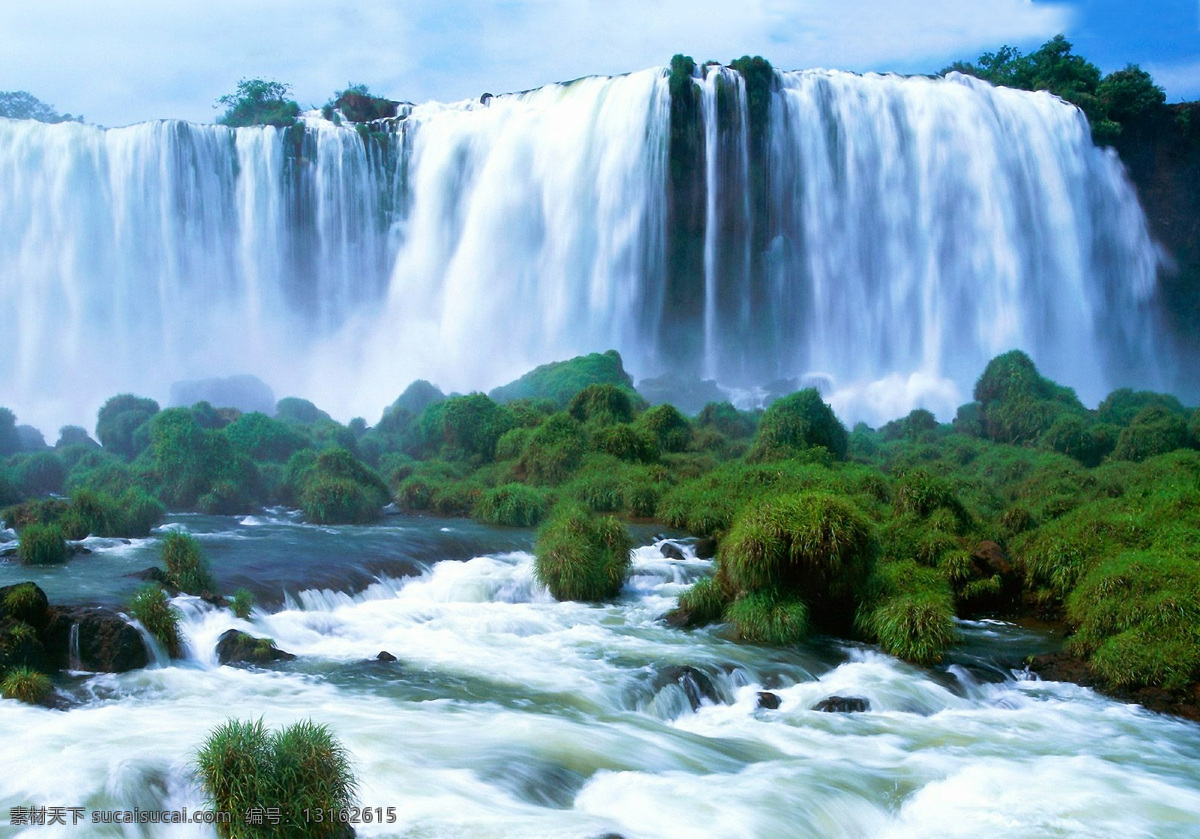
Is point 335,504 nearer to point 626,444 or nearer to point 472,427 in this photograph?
point 472,427

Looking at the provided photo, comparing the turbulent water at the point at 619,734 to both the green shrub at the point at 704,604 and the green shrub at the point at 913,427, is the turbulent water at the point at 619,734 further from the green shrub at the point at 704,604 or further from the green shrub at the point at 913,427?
the green shrub at the point at 913,427

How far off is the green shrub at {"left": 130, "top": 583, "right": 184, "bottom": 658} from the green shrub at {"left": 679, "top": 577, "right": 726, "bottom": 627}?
17.9ft

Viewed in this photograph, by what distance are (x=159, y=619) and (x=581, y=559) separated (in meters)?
5.16

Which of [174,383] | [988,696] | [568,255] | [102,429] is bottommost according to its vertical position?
[988,696]

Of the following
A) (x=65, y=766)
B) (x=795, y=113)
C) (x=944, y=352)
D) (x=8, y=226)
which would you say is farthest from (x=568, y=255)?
(x=65, y=766)

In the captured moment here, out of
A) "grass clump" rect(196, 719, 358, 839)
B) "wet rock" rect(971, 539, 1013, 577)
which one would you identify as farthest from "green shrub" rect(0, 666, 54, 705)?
"wet rock" rect(971, 539, 1013, 577)

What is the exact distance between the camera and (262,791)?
5773 millimetres

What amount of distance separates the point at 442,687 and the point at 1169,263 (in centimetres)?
3460

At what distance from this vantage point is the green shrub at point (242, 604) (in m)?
10.6

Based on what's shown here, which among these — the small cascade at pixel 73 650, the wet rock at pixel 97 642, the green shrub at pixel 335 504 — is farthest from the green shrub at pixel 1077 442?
the small cascade at pixel 73 650

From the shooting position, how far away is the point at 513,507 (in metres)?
17.9

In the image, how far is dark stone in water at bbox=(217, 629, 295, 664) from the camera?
31.4 ft

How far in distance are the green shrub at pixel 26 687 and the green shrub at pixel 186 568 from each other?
295 centimetres

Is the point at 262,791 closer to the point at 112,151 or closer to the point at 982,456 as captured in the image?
the point at 982,456
